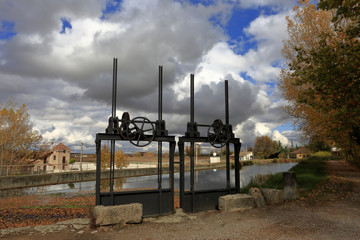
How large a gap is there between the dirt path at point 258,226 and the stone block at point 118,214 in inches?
8.0

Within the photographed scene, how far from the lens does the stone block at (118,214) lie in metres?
7.36

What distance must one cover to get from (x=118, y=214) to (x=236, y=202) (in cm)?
439

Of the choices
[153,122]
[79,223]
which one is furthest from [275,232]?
[79,223]

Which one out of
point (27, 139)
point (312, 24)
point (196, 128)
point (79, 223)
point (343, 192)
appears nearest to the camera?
point (79, 223)

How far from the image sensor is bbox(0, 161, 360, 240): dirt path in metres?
6.61

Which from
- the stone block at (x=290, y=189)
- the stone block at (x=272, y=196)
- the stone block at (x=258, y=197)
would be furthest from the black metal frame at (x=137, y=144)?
the stone block at (x=290, y=189)

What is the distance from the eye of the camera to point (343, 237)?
621 cm

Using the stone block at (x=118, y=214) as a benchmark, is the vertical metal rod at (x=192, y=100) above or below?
above

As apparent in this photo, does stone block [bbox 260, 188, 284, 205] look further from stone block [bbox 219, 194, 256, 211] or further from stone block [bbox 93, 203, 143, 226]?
stone block [bbox 93, 203, 143, 226]

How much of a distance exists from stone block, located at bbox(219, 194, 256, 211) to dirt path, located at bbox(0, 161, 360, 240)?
30 cm

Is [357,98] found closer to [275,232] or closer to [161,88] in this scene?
[275,232]

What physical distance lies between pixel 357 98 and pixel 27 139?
33.0 meters

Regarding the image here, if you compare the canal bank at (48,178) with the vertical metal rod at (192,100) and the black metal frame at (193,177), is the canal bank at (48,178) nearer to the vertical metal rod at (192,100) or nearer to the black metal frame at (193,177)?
the black metal frame at (193,177)

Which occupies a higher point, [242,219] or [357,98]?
[357,98]
